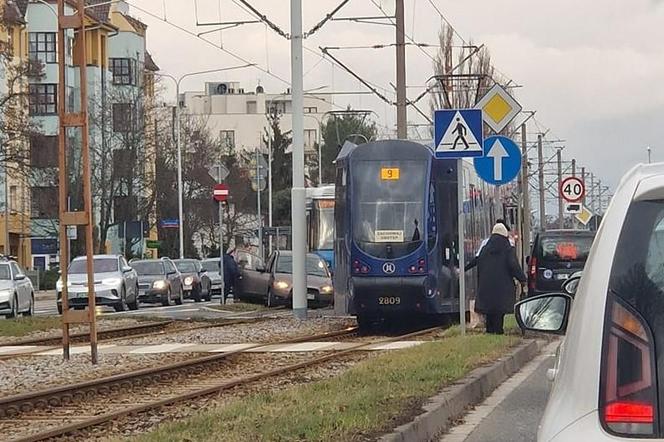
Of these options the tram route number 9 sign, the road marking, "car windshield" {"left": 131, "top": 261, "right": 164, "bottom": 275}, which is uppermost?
the tram route number 9 sign

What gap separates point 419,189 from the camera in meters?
23.2

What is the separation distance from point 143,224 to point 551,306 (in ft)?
204

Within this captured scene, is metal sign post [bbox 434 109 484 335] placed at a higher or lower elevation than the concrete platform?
higher

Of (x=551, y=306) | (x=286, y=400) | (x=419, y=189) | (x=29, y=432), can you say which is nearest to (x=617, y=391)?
(x=551, y=306)

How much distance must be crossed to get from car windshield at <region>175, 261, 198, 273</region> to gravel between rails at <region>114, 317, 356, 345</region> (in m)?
23.4

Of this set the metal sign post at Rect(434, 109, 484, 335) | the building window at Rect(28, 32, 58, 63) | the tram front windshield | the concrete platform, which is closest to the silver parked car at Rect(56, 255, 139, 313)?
the tram front windshield

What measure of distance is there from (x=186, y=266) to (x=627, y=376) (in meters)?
48.0

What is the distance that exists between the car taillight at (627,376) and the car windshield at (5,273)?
32892mm

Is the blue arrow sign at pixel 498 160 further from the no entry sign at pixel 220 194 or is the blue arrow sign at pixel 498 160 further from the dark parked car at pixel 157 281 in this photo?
the dark parked car at pixel 157 281

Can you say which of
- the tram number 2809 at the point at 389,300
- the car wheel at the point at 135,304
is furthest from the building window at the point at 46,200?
the tram number 2809 at the point at 389,300

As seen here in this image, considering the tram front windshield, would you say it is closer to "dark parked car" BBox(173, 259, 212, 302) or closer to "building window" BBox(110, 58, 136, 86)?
"dark parked car" BBox(173, 259, 212, 302)

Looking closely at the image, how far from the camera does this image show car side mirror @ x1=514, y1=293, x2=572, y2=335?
586cm

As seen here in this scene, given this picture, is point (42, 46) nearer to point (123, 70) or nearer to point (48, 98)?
point (48, 98)

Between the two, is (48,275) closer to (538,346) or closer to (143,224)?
(143,224)
